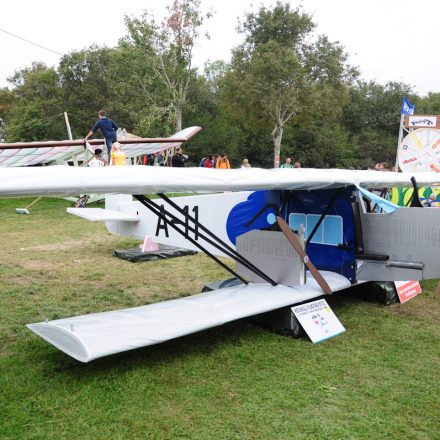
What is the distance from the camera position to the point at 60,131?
1753 inches

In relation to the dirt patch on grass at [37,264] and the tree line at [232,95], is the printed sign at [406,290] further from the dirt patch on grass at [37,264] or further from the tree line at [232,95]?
the tree line at [232,95]

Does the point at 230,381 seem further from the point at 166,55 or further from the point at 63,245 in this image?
the point at 166,55

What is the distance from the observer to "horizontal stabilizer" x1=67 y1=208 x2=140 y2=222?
8172 millimetres

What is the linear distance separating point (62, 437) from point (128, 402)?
542mm

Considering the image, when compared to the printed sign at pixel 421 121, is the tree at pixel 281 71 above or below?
above

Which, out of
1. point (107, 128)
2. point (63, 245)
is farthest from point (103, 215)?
point (107, 128)

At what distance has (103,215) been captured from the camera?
8.35 m

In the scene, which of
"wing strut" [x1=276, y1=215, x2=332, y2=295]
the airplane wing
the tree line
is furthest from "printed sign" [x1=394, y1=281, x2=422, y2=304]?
the tree line

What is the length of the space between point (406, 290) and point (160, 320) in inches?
145

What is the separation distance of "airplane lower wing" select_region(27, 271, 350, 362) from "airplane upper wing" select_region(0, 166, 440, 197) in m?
1.10

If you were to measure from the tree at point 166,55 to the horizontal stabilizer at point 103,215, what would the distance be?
77.9 ft

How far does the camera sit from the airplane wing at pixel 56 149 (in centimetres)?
1251

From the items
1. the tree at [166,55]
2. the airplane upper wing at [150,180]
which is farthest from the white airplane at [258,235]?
the tree at [166,55]

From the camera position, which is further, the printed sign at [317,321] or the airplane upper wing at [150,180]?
the printed sign at [317,321]
